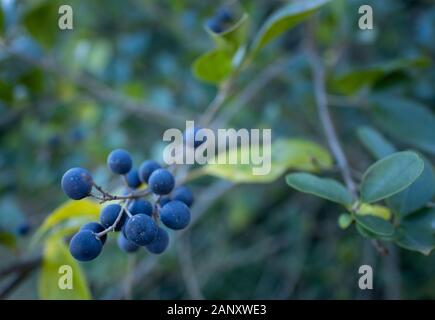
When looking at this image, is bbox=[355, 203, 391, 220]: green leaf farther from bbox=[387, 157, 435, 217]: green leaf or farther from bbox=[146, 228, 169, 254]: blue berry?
bbox=[146, 228, 169, 254]: blue berry

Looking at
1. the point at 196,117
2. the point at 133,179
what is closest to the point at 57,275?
the point at 133,179

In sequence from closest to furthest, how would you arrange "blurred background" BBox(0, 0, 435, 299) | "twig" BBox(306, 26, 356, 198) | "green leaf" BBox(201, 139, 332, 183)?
"twig" BBox(306, 26, 356, 198), "green leaf" BBox(201, 139, 332, 183), "blurred background" BBox(0, 0, 435, 299)

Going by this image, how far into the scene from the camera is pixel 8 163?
6.34ft

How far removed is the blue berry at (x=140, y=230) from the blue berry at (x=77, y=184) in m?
0.09

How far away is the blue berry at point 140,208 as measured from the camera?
746 mm

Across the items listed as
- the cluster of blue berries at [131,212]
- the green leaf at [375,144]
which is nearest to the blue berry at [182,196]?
the cluster of blue berries at [131,212]

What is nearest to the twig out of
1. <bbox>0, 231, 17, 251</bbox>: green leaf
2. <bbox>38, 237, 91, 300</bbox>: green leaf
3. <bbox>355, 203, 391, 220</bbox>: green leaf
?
<bbox>355, 203, 391, 220</bbox>: green leaf

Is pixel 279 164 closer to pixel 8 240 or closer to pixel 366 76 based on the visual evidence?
pixel 366 76

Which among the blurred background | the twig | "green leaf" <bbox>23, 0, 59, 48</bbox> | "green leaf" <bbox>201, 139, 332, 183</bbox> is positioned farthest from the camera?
the blurred background

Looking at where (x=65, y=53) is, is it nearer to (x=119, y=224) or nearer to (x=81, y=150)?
(x=81, y=150)

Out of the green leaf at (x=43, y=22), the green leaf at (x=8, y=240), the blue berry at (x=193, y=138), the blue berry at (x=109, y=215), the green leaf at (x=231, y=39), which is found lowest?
the blue berry at (x=109, y=215)

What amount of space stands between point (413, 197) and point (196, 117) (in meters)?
0.91

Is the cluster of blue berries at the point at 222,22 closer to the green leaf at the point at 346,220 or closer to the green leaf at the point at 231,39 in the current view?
the green leaf at the point at 231,39

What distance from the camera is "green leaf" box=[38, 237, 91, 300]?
0.96m
